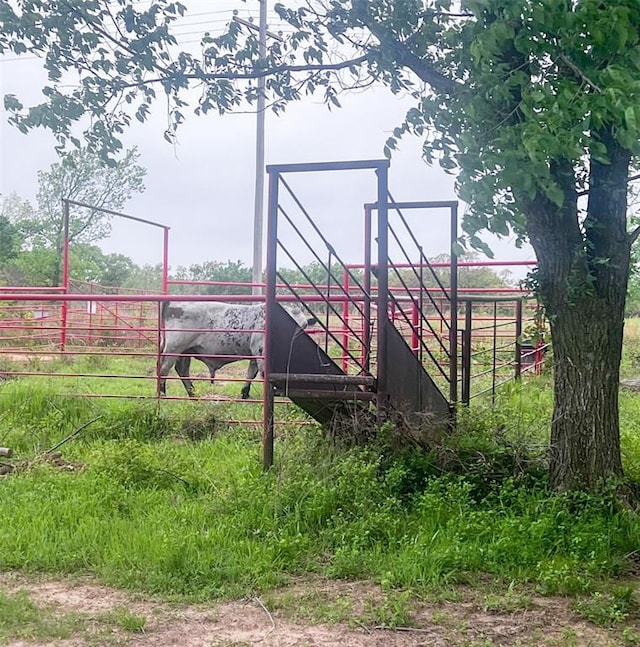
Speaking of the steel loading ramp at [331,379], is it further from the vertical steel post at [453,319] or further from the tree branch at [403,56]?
the tree branch at [403,56]

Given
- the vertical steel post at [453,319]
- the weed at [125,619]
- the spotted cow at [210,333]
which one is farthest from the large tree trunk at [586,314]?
the spotted cow at [210,333]

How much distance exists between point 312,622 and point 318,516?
1.02 metres

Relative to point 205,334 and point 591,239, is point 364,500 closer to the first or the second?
point 591,239

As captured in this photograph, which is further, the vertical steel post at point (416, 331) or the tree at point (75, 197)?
the tree at point (75, 197)

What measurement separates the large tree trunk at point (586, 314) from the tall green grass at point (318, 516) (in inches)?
11.8

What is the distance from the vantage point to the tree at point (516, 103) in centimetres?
285

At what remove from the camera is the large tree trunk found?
4.11 metres

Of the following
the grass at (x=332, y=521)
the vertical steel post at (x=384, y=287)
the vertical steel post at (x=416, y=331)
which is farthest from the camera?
the vertical steel post at (x=416, y=331)

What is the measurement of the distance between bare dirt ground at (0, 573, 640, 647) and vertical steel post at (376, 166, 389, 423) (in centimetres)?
163

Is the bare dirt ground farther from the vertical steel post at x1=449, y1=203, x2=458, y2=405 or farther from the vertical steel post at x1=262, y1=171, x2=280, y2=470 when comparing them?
the vertical steel post at x1=449, y1=203, x2=458, y2=405

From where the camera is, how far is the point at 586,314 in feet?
13.7

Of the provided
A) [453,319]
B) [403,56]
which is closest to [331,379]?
[453,319]

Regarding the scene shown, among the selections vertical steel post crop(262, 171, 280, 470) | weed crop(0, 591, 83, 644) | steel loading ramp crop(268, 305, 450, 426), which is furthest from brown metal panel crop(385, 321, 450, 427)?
weed crop(0, 591, 83, 644)

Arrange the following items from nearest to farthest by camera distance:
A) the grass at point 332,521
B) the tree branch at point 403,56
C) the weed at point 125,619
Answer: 1. the weed at point 125,619
2. the grass at point 332,521
3. the tree branch at point 403,56
